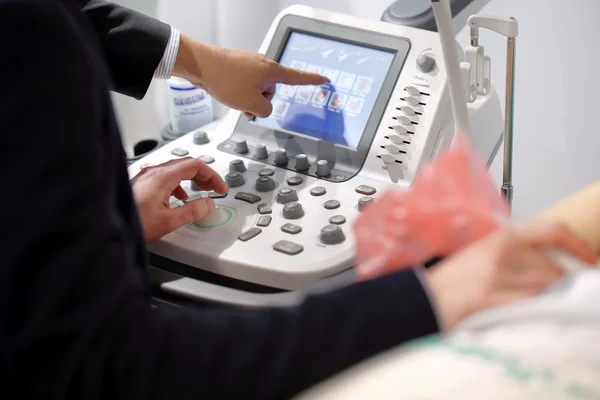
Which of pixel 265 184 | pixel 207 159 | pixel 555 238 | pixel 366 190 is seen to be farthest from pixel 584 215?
pixel 207 159

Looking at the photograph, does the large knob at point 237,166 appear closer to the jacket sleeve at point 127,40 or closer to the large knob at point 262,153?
the large knob at point 262,153

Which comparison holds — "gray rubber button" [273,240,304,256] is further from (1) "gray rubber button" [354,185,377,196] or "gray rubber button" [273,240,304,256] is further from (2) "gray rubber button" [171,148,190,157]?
(2) "gray rubber button" [171,148,190,157]

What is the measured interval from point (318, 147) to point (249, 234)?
199 millimetres

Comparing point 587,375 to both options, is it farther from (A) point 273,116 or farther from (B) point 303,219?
(A) point 273,116

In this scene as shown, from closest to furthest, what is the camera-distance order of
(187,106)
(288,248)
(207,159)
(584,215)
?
(584,215), (288,248), (207,159), (187,106)

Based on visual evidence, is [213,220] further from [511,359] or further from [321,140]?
[511,359]

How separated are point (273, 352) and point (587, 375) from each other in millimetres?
205

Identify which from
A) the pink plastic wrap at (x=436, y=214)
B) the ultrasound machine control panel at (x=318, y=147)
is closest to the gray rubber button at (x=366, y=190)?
the ultrasound machine control panel at (x=318, y=147)

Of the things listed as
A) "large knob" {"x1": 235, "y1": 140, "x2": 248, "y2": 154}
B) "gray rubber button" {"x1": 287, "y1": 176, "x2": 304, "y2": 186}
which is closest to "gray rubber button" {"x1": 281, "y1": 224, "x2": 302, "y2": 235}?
"gray rubber button" {"x1": 287, "y1": 176, "x2": 304, "y2": 186}

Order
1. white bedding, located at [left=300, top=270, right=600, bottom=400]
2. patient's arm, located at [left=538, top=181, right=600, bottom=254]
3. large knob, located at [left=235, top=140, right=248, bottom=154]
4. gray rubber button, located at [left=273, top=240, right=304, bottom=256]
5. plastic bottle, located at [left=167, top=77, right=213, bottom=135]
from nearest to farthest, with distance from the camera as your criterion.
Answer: white bedding, located at [left=300, top=270, right=600, bottom=400]
patient's arm, located at [left=538, top=181, right=600, bottom=254]
gray rubber button, located at [left=273, top=240, right=304, bottom=256]
large knob, located at [left=235, top=140, right=248, bottom=154]
plastic bottle, located at [left=167, top=77, right=213, bottom=135]

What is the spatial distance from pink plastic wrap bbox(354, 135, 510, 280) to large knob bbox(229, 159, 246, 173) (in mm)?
455

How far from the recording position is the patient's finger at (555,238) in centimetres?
49

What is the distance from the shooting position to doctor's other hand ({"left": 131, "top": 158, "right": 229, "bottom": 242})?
837mm

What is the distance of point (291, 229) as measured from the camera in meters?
0.84
